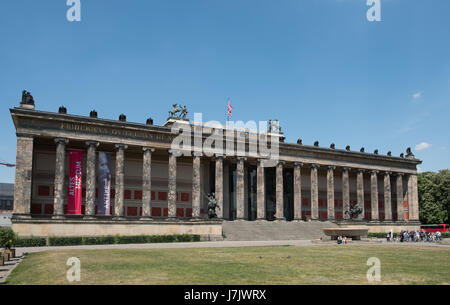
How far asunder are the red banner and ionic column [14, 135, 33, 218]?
4.60 meters

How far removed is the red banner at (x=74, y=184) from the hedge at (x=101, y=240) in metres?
6.00

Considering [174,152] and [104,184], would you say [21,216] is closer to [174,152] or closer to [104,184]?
[104,184]

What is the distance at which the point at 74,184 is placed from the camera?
51125mm

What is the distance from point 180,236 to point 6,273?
3048cm

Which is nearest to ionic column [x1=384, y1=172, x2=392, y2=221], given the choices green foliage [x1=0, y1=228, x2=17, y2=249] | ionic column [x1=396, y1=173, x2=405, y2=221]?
ionic column [x1=396, y1=173, x2=405, y2=221]

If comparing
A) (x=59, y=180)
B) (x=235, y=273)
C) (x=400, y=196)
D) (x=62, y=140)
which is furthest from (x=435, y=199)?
(x=235, y=273)

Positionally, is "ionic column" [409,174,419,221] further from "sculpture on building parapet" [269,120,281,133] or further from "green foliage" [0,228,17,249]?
"green foliage" [0,228,17,249]

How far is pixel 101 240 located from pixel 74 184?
8.76 meters

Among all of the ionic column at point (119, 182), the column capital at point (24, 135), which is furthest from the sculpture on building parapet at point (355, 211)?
the column capital at point (24, 135)

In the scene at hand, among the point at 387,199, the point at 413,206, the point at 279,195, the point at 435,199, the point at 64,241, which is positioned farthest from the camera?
the point at 435,199

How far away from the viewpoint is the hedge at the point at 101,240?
4297 centimetres

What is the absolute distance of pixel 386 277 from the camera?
1716 cm

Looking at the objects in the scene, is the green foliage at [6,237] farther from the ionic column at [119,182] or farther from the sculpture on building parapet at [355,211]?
the sculpture on building parapet at [355,211]
